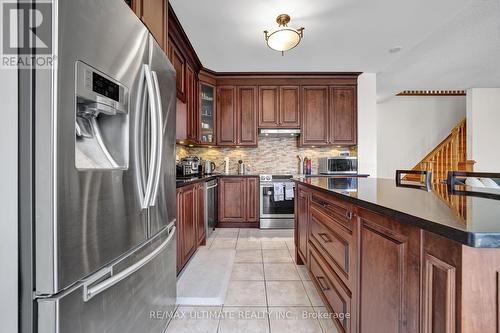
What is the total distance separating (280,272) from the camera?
7.51ft

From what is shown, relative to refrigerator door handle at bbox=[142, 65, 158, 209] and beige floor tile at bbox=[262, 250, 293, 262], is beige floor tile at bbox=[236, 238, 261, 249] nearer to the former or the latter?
beige floor tile at bbox=[262, 250, 293, 262]

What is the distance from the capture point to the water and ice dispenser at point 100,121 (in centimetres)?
79

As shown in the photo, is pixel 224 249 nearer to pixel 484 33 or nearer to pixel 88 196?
pixel 88 196

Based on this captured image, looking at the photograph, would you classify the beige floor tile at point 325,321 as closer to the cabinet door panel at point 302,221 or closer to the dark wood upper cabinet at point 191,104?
→ the cabinet door panel at point 302,221

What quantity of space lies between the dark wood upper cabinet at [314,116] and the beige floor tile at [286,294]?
102 inches

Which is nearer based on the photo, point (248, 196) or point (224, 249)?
point (224, 249)

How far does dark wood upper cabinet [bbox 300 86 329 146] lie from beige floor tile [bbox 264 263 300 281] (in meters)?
2.29

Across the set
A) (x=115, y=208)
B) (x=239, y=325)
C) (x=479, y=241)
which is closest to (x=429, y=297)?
(x=479, y=241)

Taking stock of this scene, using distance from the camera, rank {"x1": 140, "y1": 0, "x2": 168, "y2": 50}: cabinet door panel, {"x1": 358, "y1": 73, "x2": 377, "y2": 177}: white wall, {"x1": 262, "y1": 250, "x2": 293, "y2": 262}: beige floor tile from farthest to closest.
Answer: {"x1": 358, "y1": 73, "x2": 377, "y2": 177}: white wall
{"x1": 262, "y1": 250, "x2": 293, "y2": 262}: beige floor tile
{"x1": 140, "y1": 0, "x2": 168, "y2": 50}: cabinet door panel

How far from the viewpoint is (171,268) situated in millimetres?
1557

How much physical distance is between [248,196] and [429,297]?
327 cm

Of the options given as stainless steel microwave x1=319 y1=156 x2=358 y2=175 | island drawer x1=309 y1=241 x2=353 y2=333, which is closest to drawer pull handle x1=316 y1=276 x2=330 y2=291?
island drawer x1=309 y1=241 x2=353 y2=333

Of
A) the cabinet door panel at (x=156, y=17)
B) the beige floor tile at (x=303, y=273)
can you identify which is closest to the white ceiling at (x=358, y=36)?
the cabinet door panel at (x=156, y=17)

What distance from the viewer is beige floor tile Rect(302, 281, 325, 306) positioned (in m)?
1.78
